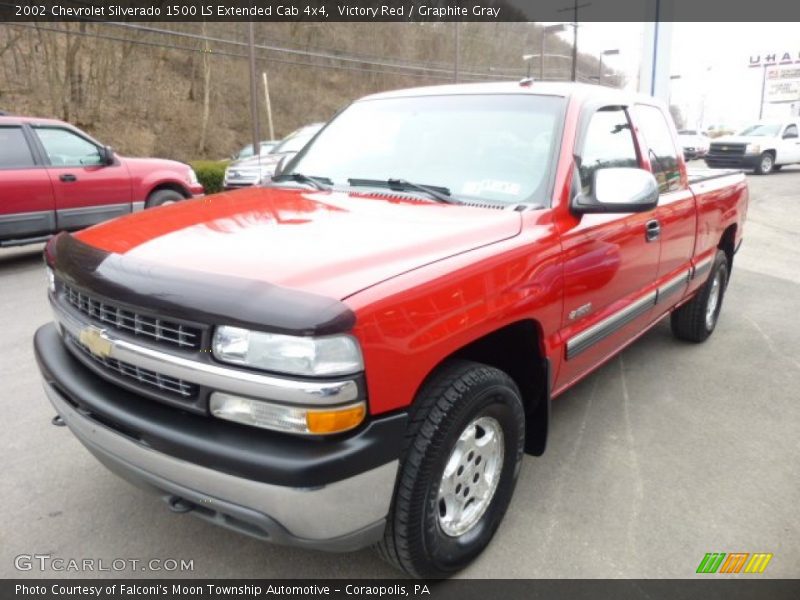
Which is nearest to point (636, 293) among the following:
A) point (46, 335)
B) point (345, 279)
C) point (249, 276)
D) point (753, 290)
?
point (345, 279)

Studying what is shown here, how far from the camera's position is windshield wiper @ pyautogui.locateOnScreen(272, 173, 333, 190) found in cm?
312

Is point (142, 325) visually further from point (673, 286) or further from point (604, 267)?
point (673, 286)

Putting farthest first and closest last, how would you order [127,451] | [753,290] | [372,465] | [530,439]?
1. [753,290]
2. [530,439]
3. [127,451]
4. [372,465]

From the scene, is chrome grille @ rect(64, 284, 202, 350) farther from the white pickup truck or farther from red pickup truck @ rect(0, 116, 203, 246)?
the white pickup truck

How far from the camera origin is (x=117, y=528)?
2.61 metres

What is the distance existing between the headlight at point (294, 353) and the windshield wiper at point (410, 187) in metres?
1.20

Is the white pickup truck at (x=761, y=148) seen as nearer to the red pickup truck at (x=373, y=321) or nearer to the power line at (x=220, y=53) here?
the power line at (x=220, y=53)

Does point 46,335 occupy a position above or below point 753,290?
above

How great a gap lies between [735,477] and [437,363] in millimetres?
2006

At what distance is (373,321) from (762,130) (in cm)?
2658

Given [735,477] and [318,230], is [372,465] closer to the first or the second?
[318,230]

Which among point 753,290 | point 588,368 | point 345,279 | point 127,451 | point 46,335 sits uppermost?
point 345,279

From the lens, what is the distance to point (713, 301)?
16.7 feet

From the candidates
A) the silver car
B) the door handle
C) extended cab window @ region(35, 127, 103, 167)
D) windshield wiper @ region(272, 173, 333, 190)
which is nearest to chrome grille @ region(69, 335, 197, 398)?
windshield wiper @ region(272, 173, 333, 190)
